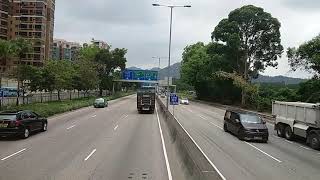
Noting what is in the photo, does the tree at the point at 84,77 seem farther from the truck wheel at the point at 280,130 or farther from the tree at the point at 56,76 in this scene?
the truck wheel at the point at 280,130

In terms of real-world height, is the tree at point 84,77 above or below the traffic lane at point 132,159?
above

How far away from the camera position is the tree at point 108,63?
103 metres

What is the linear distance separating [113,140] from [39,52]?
4276 inches

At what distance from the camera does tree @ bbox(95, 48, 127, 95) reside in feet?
339

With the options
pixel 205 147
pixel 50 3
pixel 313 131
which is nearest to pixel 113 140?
pixel 205 147

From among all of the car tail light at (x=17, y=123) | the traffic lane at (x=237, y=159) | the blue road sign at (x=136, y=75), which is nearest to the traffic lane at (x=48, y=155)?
the car tail light at (x=17, y=123)

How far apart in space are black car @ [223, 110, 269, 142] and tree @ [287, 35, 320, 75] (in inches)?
566

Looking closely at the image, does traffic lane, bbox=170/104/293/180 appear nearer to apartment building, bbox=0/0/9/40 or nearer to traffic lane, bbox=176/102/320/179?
traffic lane, bbox=176/102/320/179

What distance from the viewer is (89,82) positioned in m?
79.5

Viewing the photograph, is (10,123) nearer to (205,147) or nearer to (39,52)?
(205,147)

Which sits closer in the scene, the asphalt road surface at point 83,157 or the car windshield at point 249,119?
the asphalt road surface at point 83,157

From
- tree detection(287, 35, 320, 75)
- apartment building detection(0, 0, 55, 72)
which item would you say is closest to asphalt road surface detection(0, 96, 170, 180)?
tree detection(287, 35, 320, 75)

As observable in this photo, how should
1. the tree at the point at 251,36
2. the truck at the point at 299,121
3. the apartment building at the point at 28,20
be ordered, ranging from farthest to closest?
the apartment building at the point at 28,20, the tree at the point at 251,36, the truck at the point at 299,121

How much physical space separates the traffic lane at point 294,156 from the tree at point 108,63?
257 ft
